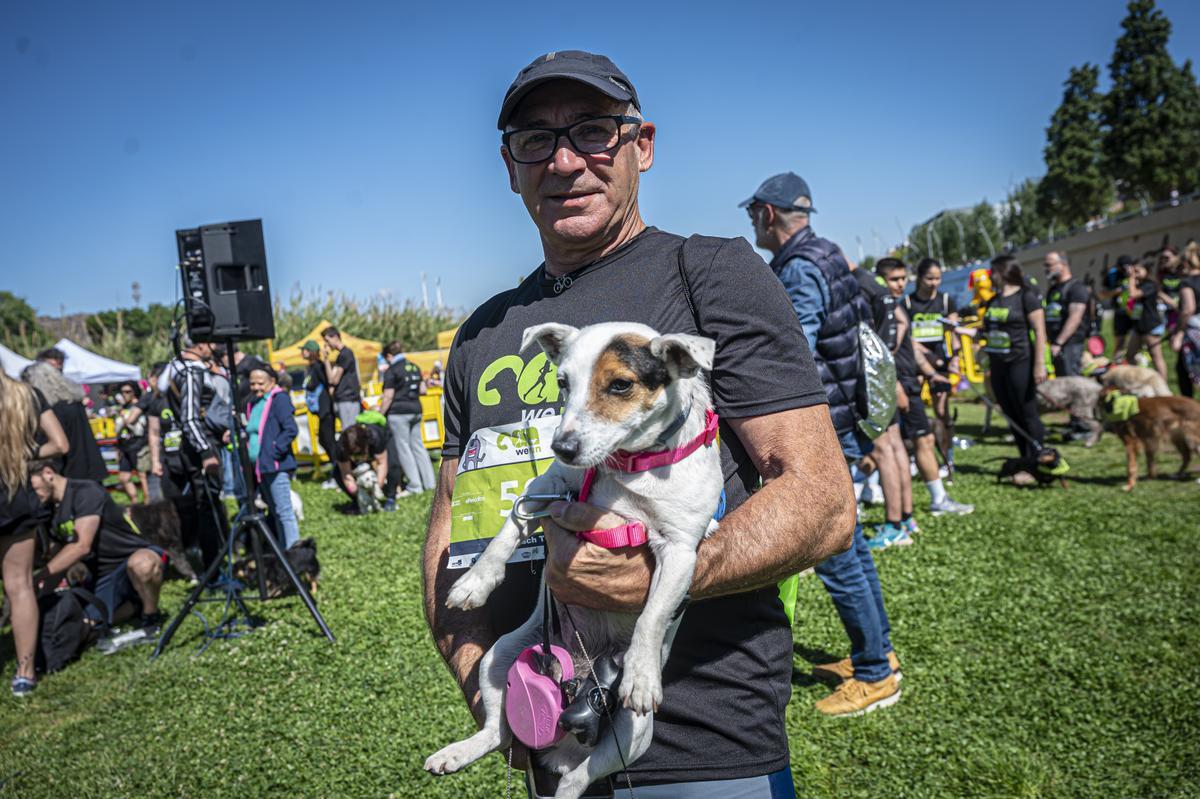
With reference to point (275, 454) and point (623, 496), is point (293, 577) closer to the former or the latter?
point (275, 454)

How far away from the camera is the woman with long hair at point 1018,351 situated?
8562 mm

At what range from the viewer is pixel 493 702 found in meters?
1.56

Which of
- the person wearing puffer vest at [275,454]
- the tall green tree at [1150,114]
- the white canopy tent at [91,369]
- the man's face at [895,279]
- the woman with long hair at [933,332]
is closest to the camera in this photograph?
the man's face at [895,279]

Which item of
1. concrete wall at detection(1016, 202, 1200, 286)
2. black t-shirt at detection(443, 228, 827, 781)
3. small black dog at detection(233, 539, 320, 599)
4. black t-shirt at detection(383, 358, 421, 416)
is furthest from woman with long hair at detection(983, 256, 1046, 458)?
concrete wall at detection(1016, 202, 1200, 286)

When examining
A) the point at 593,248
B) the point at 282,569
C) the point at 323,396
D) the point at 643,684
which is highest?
the point at 593,248

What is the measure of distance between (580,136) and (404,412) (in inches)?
413

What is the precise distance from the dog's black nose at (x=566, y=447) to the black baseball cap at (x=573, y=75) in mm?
754

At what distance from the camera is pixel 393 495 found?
39.0 ft

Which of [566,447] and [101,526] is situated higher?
[566,447]

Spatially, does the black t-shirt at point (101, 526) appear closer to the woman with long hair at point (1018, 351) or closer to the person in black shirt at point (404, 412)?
the person in black shirt at point (404, 412)

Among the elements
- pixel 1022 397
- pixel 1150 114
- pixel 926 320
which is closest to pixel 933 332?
pixel 926 320

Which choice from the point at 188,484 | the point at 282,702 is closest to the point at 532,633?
the point at 282,702

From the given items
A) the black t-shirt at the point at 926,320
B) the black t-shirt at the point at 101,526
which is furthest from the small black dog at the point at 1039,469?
the black t-shirt at the point at 101,526

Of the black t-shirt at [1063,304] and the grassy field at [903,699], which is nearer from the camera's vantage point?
the grassy field at [903,699]
